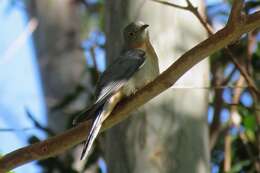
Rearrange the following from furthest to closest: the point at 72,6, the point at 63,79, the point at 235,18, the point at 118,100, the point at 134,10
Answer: the point at 72,6, the point at 63,79, the point at 134,10, the point at 118,100, the point at 235,18

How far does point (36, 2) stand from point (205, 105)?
327cm

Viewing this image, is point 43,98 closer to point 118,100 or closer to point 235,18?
point 118,100

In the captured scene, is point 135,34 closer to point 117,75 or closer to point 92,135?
point 117,75

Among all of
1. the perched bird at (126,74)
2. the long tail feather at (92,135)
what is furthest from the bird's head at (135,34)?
the long tail feather at (92,135)

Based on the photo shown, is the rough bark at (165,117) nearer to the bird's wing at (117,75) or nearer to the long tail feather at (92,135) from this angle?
the bird's wing at (117,75)

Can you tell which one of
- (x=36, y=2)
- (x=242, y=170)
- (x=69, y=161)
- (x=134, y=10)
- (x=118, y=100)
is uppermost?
(x=36, y=2)

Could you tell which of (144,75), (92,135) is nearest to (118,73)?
(144,75)

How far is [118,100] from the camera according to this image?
2969 millimetres

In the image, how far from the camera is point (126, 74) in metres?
3.16

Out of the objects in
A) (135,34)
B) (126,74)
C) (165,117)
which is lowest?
(165,117)

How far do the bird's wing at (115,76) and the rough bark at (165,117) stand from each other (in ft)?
0.33

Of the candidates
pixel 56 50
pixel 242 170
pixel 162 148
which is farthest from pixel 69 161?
pixel 56 50

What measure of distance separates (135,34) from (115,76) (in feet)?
1.30

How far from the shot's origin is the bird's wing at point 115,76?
2.89 meters
